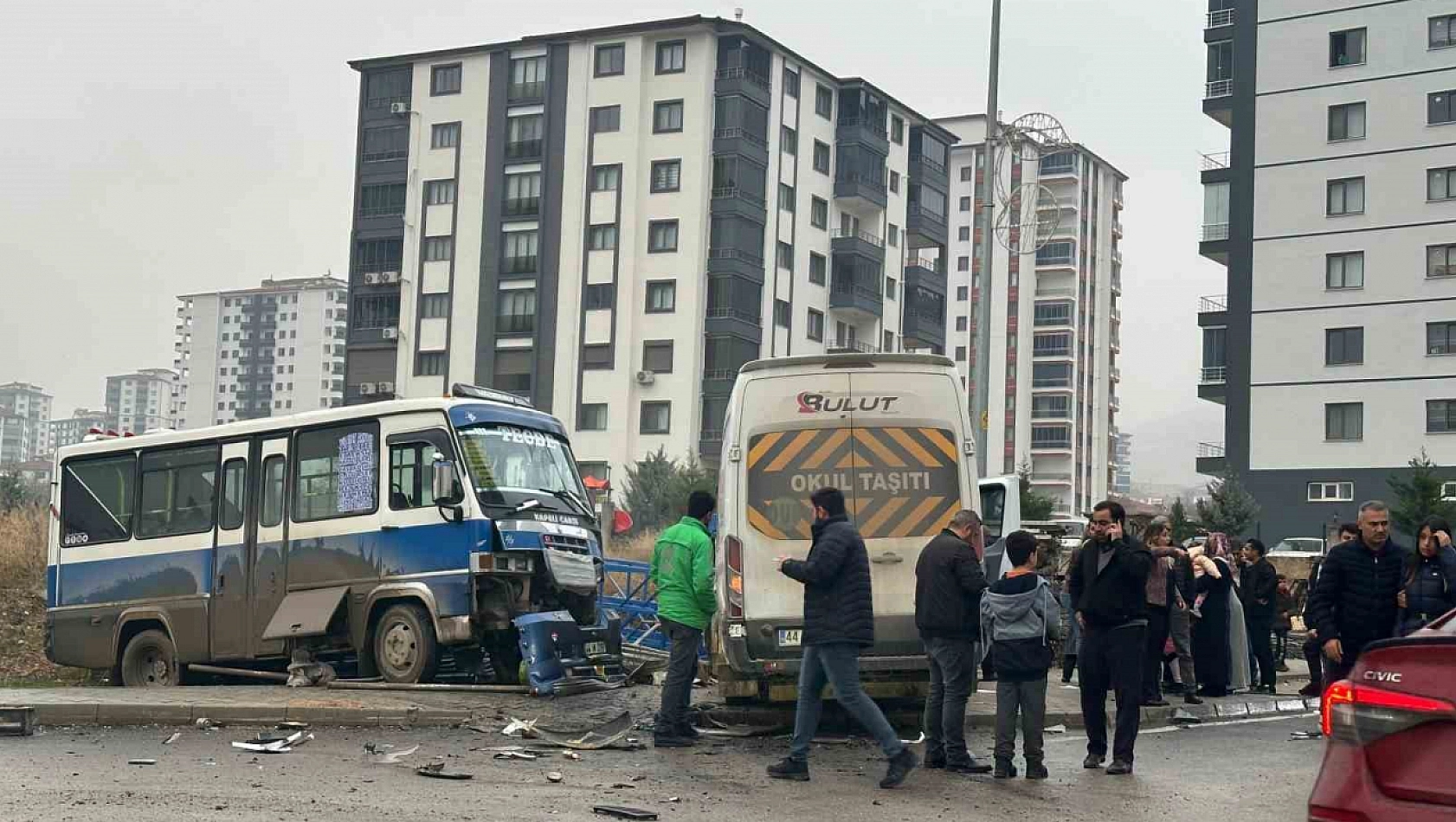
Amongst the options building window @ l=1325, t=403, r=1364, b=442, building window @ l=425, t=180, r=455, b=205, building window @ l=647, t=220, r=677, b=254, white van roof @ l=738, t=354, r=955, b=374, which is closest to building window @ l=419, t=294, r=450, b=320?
building window @ l=425, t=180, r=455, b=205

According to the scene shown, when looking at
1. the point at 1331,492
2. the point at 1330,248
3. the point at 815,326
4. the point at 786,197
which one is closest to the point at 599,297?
the point at 786,197

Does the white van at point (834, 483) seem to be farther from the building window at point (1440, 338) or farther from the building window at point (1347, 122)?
the building window at point (1347, 122)

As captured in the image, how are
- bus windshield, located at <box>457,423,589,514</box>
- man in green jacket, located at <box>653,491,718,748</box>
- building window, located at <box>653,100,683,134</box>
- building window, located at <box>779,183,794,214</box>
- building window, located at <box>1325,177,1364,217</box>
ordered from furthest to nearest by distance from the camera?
building window, located at <box>779,183,794,214</box>, building window, located at <box>653,100,683,134</box>, building window, located at <box>1325,177,1364,217</box>, bus windshield, located at <box>457,423,589,514</box>, man in green jacket, located at <box>653,491,718,748</box>

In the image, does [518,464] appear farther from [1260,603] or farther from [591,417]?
[591,417]

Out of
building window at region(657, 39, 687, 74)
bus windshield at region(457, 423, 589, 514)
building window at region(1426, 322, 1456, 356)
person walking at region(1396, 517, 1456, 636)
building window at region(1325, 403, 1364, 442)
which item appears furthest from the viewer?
building window at region(657, 39, 687, 74)

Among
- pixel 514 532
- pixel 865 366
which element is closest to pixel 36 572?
pixel 514 532

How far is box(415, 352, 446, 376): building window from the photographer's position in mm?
70625

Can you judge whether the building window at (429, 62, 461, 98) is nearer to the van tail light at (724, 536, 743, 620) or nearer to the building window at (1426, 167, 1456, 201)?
the building window at (1426, 167, 1456, 201)

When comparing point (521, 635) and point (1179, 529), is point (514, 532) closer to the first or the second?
point (521, 635)

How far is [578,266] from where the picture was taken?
68500 millimetres

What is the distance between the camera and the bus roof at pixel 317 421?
16172 mm

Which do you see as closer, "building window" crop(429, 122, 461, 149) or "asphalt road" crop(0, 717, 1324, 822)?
"asphalt road" crop(0, 717, 1324, 822)

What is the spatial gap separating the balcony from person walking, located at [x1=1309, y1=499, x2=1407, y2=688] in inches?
1925

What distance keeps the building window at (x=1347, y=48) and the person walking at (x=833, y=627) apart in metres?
53.1
